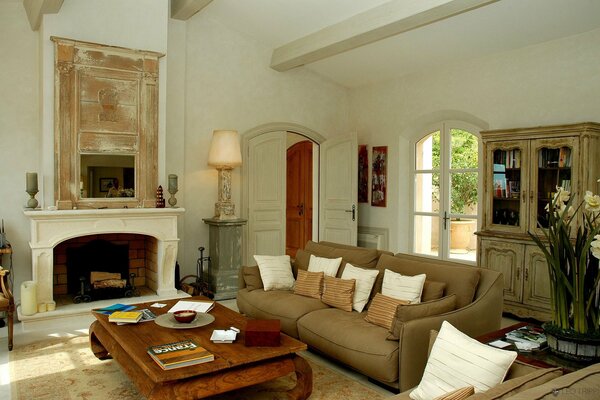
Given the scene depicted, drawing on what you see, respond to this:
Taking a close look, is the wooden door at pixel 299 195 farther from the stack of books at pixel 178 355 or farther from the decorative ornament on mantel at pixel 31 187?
the stack of books at pixel 178 355

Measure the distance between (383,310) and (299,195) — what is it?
17.9ft

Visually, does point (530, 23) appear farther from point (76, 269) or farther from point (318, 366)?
point (76, 269)

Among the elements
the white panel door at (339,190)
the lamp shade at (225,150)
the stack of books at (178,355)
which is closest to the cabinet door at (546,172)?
the white panel door at (339,190)

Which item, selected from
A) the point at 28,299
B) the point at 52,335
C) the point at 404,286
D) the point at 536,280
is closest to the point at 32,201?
the point at 28,299

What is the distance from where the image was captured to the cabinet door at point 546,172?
481 cm

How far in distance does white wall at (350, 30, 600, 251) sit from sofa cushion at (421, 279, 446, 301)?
2.63 m

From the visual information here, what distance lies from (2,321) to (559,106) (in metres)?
5.92

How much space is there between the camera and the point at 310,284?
4.47m

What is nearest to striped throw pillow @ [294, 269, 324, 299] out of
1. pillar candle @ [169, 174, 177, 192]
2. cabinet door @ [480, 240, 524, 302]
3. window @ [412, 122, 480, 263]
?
cabinet door @ [480, 240, 524, 302]

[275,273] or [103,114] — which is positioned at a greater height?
[103,114]

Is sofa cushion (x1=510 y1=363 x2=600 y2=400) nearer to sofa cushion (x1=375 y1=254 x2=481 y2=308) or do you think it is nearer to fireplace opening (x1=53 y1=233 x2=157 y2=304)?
sofa cushion (x1=375 y1=254 x2=481 y2=308)

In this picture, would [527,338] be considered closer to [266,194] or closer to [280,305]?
[280,305]

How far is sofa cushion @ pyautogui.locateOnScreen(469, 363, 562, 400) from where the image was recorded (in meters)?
1.76

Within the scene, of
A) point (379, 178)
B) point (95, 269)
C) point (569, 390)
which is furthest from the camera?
point (379, 178)
